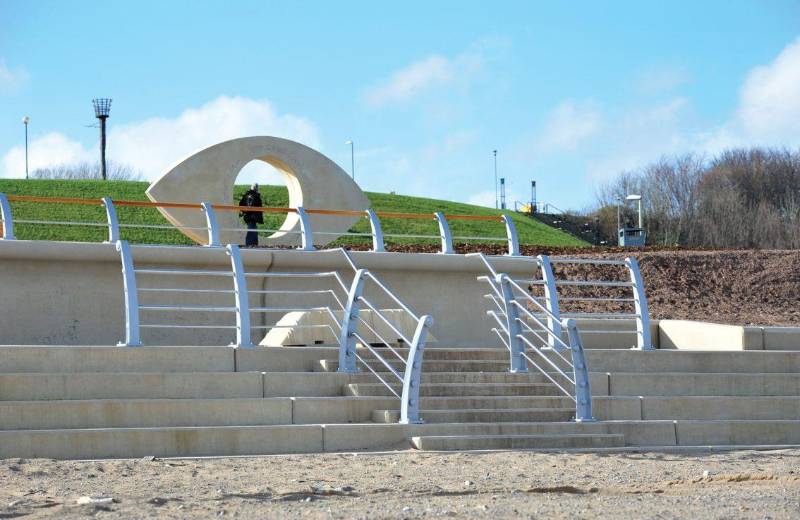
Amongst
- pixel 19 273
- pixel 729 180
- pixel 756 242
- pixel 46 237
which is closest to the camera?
pixel 19 273

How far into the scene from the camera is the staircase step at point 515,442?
11.9m

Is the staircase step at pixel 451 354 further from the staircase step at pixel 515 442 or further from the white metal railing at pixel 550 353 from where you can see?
the staircase step at pixel 515 442

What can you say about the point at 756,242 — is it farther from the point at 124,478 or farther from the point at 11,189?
the point at 124,478

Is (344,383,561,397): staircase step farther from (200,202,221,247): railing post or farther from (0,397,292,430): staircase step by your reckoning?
(200,202,221,247): railing post

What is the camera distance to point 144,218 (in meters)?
40.8

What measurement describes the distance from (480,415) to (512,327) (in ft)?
6.08

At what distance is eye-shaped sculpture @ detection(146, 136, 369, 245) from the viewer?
19.0 metres

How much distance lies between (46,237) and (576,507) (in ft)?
96.1

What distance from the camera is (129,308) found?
13.5 m

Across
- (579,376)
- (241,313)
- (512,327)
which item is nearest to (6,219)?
(241,313)

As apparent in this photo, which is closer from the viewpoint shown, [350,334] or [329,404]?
[329,404]

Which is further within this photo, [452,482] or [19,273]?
[19,273]

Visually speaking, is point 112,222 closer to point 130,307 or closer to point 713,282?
point 130,307

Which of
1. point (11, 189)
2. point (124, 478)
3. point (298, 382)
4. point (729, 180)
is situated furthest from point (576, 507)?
point (729, 180)
